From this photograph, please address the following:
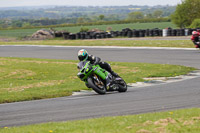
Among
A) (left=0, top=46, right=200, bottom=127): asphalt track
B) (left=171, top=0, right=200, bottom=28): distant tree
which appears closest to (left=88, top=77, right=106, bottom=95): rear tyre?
(left=0, top=46, right=200, bottom=127): asphalt track

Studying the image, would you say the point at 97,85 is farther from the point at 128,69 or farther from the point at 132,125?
the point at 128,69

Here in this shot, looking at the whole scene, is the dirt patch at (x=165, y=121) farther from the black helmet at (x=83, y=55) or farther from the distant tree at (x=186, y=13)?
the distant tree at (x=186, y=13)

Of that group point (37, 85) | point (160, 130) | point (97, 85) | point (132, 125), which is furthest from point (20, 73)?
point (160, 130)

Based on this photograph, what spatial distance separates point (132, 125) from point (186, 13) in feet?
198

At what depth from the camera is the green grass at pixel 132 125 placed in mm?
6602

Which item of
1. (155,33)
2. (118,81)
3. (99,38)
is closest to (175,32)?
(155,33)

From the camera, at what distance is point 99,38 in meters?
50.8

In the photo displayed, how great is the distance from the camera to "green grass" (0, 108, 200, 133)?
21.7ft

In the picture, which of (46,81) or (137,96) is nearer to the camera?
(137,96)

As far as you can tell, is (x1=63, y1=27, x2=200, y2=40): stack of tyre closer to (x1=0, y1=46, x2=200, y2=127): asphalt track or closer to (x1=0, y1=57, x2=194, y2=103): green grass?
(x1=0, y1=57, x2=194, y2=103): green grass

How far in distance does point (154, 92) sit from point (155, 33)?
36.8 metres

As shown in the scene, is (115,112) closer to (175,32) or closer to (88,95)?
(88,95)

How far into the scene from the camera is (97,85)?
11969mm

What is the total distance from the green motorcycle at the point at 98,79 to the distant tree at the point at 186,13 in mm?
54222
